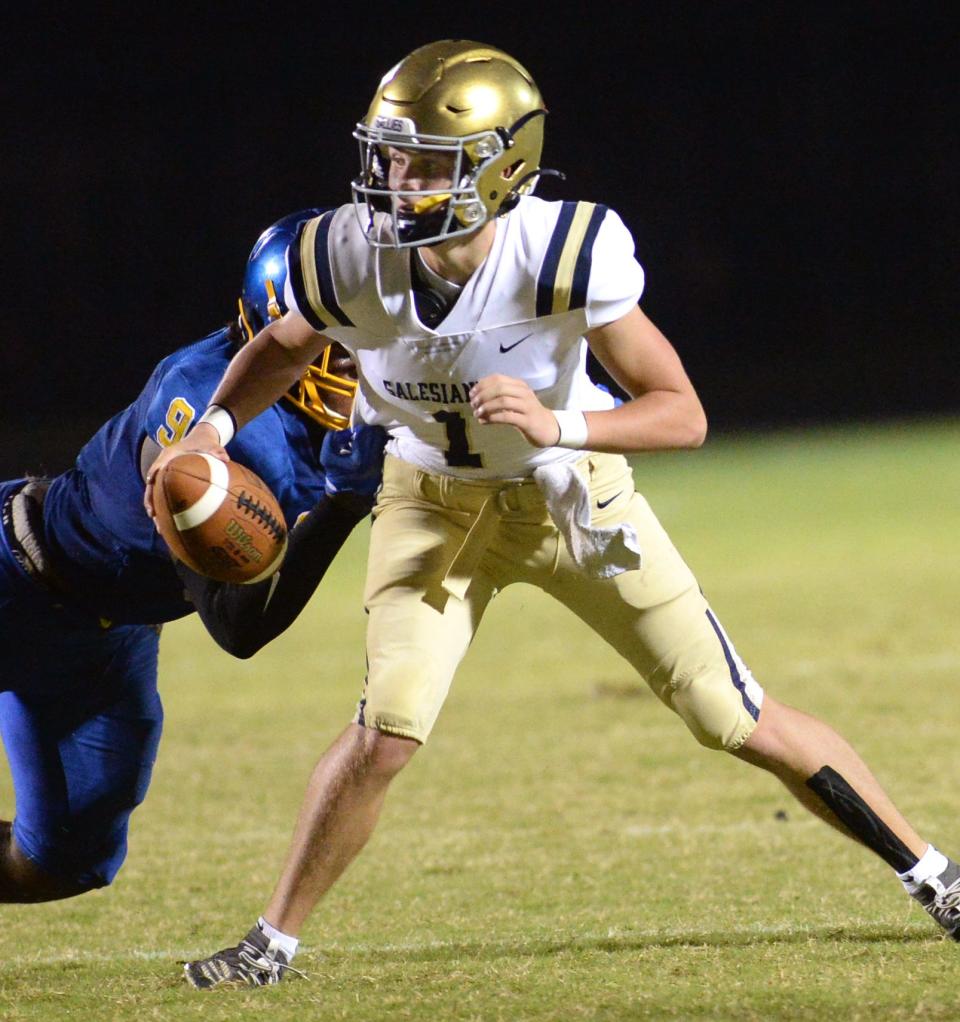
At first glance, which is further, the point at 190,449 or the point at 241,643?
the point at 241,643

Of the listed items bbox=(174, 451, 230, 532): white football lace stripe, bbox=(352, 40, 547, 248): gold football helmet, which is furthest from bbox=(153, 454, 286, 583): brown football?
bbox=(352, 40, 547, 248): gold football helmet

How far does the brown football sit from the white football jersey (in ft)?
1.05

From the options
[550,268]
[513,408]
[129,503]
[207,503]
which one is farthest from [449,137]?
[129,503]

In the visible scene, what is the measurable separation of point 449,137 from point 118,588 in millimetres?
1186

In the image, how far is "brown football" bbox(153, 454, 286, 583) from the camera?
301cm

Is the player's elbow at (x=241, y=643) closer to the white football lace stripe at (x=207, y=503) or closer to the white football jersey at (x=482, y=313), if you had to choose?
the white football lace stripe at (x=207, y=503)

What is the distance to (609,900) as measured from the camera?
12.5 ft

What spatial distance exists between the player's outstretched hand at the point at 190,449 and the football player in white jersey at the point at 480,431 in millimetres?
11

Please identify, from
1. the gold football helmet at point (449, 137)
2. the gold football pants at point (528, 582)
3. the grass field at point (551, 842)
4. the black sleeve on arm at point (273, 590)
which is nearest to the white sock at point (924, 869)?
the grass field at point (551, 842)

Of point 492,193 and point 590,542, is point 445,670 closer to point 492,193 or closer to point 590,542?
point 590,542

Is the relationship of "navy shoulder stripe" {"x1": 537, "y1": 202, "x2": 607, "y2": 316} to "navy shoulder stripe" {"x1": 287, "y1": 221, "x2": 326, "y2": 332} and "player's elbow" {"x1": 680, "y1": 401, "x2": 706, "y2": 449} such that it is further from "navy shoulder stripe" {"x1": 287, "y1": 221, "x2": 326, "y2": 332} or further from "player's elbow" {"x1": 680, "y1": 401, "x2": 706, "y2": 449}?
"navy shoulder stripe" {"x1": 287, "y1": 221, "x2": 326, "y2": 332}

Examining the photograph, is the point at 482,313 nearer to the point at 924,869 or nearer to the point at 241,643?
the point at 241,643

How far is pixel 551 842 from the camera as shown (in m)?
4.52

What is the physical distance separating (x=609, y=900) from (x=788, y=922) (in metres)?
0.52
